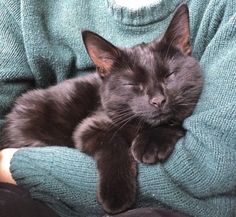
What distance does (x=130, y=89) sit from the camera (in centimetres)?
123

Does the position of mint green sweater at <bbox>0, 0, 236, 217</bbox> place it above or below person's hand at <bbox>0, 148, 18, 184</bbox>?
above

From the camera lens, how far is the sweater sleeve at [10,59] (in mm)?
1512

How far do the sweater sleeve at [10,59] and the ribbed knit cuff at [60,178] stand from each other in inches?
13.3

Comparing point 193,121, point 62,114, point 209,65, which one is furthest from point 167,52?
point 62,114

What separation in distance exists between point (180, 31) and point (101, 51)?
0.79ft

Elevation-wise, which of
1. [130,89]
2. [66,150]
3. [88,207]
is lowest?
[88,207]

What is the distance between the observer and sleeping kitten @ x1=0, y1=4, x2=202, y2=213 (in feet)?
3.55

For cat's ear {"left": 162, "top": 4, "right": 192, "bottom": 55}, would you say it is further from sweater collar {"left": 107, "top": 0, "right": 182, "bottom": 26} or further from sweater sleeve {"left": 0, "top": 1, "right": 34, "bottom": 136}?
sweater sleeve {"left": 0, "top": 1, "right": 34, "bottom": 136}

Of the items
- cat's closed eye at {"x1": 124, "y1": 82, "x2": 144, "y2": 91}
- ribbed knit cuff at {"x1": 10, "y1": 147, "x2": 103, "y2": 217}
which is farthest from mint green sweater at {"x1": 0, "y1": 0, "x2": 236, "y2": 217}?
cat's closed eye at {"x1": 124, "y1": 82, "x2": 144, "y2": 91}

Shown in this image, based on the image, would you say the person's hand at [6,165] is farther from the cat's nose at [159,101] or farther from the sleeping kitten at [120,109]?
the cat's nose at [159,101]

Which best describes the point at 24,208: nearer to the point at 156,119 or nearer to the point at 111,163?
the point at 111,163

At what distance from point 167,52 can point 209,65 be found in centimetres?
13

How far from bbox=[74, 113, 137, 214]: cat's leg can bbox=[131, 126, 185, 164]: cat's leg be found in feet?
0.12

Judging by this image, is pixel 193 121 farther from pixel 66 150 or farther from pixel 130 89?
pixel 66 150
